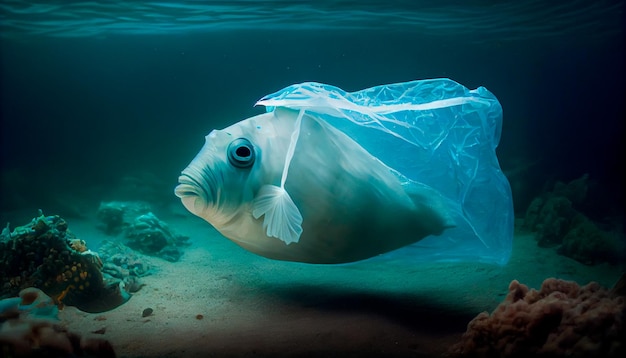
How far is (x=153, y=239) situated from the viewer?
8.29 m

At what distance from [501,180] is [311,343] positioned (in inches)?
103

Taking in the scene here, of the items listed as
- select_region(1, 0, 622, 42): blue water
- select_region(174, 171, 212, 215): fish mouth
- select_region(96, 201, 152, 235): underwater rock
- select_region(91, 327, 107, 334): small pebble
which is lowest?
select_region(96, 201, 152, 235): underwater rock

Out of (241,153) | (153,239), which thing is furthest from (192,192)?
(153,239)

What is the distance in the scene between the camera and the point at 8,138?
61.1 ft

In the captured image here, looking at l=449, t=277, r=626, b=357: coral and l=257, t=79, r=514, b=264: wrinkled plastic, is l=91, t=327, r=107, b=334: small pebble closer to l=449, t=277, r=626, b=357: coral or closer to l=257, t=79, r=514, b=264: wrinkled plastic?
l=257, t=79, r=514, b=264: wrinkled plastic

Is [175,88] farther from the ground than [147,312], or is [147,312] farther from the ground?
[175,88]

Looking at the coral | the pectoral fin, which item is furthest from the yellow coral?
the coral

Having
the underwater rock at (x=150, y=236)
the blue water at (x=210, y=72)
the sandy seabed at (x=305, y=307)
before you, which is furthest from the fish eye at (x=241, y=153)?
the underwater rock at (x=150, y=236)

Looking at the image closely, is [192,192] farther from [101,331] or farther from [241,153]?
[101,331]

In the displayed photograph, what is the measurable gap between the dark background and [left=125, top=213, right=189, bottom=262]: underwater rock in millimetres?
7009

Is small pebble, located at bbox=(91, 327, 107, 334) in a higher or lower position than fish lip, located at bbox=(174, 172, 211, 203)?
lower

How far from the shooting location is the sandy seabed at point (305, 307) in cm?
326

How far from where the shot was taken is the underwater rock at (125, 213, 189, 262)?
26.0 ft

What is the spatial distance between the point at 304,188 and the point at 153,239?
19.5 ft
